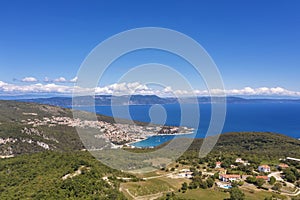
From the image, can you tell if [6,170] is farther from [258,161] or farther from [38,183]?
[258,161]

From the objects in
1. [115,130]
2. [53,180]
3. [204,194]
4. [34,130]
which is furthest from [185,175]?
[115,130]

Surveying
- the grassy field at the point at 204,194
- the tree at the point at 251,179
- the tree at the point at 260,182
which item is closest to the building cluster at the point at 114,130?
the tree at the point at 251,179

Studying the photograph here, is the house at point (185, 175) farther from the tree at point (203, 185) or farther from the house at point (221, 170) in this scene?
the house at point (221, 170)

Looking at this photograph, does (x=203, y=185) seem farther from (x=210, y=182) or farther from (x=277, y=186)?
(x=277, y=186)

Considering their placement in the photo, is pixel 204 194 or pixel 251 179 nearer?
pixel 204 194

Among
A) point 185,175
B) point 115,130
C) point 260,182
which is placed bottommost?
point 115,130

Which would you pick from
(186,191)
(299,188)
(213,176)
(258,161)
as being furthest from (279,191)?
(258,161)

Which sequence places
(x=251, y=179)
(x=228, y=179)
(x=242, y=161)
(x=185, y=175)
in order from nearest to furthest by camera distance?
(x=251, y=179)
(x=228, y=179)
(x=185, y=175)
(x=242, y=161)

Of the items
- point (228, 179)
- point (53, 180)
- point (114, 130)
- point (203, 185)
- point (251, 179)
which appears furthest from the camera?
point (114, 130)

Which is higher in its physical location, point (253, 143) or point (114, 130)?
point (253, 143)
